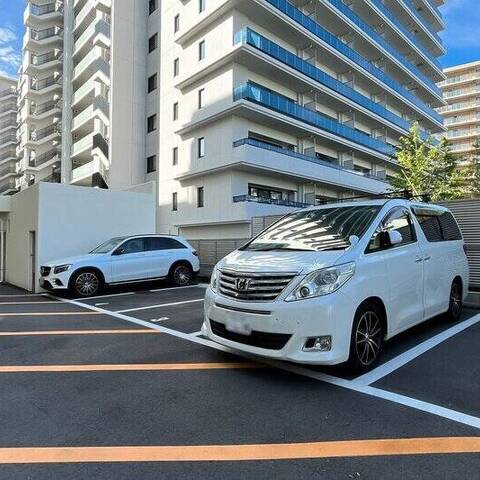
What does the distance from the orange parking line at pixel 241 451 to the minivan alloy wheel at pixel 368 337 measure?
1261mm

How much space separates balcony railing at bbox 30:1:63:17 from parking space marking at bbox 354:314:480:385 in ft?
166

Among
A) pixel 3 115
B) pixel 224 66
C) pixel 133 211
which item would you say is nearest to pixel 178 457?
pixel 133 211

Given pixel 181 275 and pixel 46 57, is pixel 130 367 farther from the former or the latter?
pixel 46 57

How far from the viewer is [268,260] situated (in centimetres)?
425

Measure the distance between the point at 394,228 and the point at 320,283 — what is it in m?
1.67

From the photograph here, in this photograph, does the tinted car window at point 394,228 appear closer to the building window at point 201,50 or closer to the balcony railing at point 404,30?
the building window at point 201,50

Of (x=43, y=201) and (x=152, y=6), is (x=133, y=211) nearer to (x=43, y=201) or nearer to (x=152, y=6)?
(x=43, y=201)

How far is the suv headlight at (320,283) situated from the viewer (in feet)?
12.5

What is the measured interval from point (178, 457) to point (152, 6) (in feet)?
118

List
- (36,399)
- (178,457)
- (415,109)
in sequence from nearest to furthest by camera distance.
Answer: (178,457) → (36,399) → (415,109)

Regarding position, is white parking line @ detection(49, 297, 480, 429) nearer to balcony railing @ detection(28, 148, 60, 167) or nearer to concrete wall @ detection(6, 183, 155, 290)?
concrete wall @ detection(6, 183, 155, 290)

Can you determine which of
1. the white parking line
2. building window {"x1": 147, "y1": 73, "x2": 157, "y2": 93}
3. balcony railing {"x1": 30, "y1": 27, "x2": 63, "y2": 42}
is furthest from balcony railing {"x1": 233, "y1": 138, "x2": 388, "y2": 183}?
balcony railing {"x1": 30, "y1": 27, "x2": 63, "y2": 42}

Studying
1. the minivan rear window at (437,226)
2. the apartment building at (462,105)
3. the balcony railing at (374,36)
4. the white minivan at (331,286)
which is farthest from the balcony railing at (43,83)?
the apartment building at (462,105)

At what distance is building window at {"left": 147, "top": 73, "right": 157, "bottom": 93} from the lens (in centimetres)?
3101
